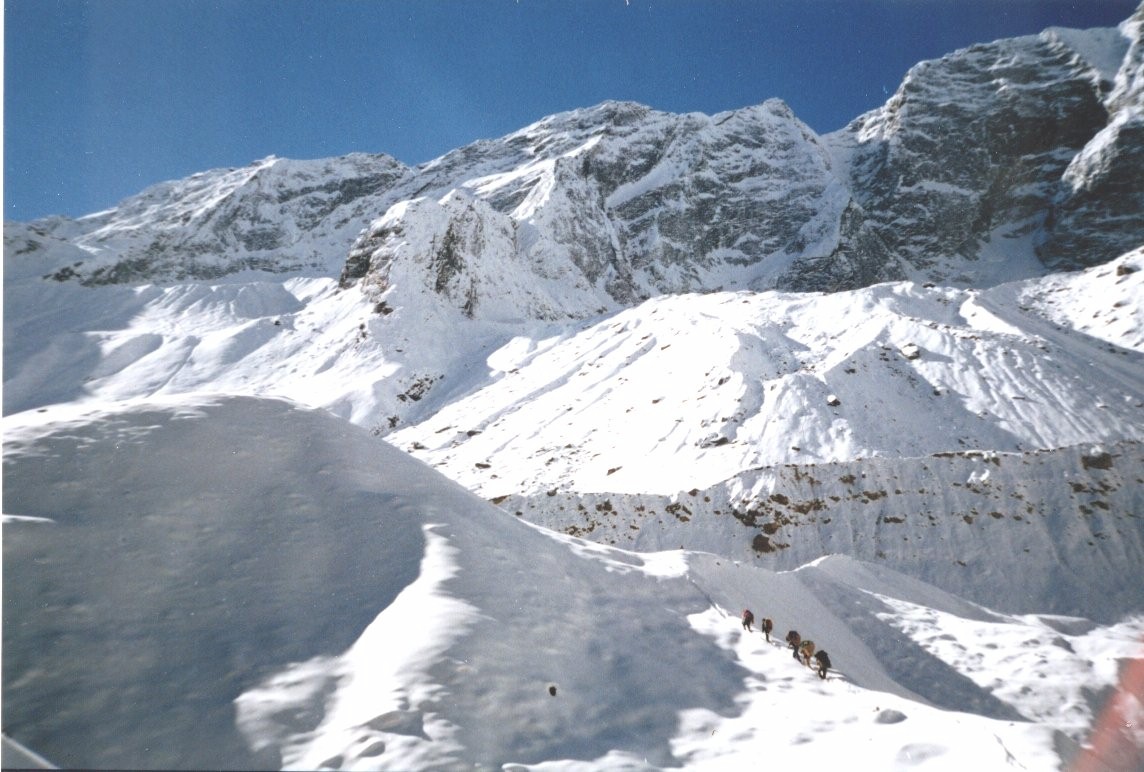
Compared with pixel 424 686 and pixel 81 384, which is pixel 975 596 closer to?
pixel 424 686

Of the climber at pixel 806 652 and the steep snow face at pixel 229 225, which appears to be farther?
the steep snow face at pixel 229 225

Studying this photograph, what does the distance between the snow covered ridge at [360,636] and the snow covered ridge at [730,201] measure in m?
49.4

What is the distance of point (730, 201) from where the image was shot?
97438mm

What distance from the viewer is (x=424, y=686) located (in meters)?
6.17

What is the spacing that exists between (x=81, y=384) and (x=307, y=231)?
211 feet

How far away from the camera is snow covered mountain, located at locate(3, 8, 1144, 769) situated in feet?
20.4

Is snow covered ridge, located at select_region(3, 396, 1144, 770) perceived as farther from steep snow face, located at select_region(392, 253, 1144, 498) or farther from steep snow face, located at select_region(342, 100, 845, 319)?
steep snow face, located at select_region(342, 100, 845, 319)

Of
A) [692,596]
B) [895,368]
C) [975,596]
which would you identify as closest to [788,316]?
[895,368]

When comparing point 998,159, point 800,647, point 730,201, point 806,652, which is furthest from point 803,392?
point 998,159

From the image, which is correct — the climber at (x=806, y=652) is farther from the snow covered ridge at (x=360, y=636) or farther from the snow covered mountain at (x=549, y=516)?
the snow covered mountain at (x=549, y=516)

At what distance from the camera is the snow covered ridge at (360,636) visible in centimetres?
571

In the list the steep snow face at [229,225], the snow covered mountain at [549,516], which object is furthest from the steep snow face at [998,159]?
the steep snow face at [229,225]

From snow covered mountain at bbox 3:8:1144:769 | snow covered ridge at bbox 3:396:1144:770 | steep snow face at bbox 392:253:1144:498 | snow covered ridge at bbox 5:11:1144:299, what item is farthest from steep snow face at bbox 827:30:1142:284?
snow covered ridge at bbox 3:396:1144:770

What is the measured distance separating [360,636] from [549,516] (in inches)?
633
